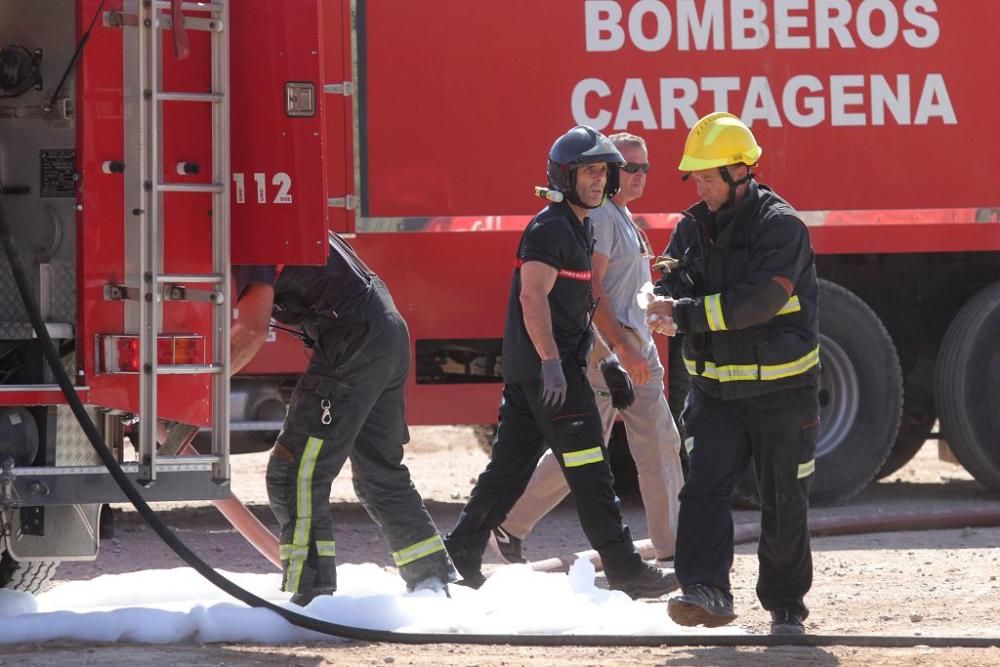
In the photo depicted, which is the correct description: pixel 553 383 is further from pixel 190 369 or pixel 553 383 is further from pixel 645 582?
pixel 190 369

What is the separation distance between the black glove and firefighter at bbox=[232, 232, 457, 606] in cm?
88

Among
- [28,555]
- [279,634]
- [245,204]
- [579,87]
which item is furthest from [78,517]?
[579,87]

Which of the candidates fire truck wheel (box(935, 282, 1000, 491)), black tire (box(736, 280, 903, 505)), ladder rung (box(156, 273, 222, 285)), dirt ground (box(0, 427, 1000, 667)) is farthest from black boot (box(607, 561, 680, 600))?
fire truck wheel (box(935, 282, 1000, 491))

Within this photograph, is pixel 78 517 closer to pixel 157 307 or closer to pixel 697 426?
pixel 157 307

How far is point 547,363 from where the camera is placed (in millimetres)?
6895

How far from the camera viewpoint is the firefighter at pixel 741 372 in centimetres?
625

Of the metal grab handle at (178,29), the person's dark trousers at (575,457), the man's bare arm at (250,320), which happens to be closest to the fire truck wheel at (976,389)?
the person's dark trousers at (575,457)

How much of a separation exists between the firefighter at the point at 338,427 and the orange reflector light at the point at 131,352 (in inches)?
13.3

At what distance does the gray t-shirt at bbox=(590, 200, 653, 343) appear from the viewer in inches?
302

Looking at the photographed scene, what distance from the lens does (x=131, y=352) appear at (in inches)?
230

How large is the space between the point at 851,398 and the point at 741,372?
391 cm

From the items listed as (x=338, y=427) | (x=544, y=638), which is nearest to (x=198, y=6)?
(x=338, y=427)

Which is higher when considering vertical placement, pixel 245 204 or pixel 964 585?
pixel 245 204

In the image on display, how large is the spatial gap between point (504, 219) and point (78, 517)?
3.89 meters
